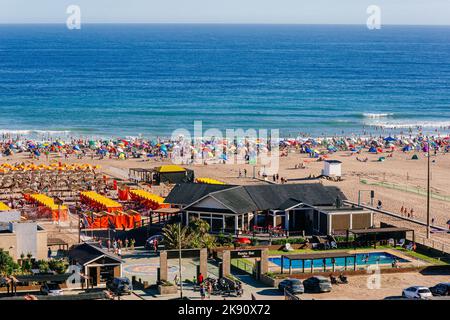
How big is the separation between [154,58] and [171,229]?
157230 millimetres

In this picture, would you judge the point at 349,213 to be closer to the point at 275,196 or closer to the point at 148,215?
the point at 275,196

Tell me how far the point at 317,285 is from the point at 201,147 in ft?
133

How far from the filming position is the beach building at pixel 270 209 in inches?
1438

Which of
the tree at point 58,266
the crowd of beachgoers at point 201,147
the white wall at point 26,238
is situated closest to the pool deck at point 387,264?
the tree at point 58,266

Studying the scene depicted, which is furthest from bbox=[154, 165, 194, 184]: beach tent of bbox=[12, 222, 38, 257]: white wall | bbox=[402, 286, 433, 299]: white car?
bbox=[402, 286, 433, 299]: white car

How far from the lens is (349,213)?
120 feet

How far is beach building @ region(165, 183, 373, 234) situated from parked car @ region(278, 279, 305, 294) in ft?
30.0

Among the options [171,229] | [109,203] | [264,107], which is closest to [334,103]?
[264,107]

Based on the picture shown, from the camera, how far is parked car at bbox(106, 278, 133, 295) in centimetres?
2612

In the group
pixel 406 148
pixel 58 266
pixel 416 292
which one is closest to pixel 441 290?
pixel 416 292

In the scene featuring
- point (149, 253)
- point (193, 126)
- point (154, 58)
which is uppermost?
point (154, 58)

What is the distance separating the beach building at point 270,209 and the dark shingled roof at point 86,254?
26.4 ft

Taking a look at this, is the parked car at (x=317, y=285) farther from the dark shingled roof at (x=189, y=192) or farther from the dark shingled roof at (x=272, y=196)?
the dark shingled roof at (x=189, y=192)

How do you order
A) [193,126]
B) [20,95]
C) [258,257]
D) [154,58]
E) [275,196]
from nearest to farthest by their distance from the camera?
[258,257] → [275,196] → [193,126] → [20,95] → [154,58]
